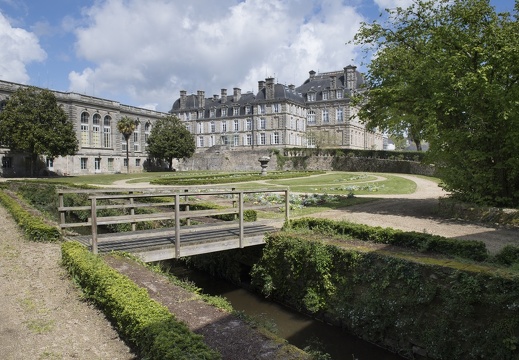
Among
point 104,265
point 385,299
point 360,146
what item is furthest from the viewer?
point 360,146

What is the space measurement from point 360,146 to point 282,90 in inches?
885

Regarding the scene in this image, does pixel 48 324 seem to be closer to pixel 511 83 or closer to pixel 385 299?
pixel 385 299

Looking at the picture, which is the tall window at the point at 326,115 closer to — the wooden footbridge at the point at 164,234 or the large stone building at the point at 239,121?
the large stone building at the point at 239,121

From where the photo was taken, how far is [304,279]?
8977mm

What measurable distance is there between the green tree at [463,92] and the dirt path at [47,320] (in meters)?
12.0

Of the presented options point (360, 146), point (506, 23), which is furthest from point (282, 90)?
point (506, 23)

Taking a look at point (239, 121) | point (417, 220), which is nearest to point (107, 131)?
point (239, 121)

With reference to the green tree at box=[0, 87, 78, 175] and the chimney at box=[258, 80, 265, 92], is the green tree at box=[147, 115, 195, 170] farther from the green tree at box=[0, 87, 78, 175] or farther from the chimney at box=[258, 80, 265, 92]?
the chimney at box=[258, 80, 265, 92]

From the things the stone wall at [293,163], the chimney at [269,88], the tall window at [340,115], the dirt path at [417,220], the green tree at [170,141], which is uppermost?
the chimney at [269,88]

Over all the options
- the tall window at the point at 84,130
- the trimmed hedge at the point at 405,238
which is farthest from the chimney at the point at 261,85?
the trimmed hedge at the point at 405,238

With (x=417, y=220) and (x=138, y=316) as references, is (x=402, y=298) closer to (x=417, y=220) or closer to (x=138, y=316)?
(x=138, y=316)

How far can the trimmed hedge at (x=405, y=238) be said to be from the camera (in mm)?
7645

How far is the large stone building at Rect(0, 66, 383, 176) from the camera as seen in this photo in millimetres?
60125

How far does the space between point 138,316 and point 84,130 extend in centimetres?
6173
